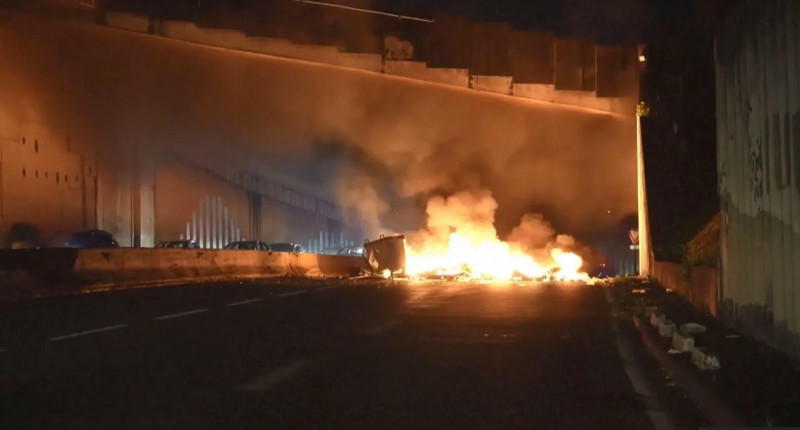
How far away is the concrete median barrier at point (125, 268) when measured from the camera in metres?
20.8

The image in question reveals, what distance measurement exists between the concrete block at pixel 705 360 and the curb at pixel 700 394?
182 mm

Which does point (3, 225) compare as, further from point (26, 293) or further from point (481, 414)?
point (481, 414)

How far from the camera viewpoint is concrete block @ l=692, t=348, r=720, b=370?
424 inches

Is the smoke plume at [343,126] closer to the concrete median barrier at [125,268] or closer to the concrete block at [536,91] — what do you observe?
the concrete block at [536,91]

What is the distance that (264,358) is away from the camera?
11.6 meters

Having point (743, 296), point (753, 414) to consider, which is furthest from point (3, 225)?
point (753, 414)

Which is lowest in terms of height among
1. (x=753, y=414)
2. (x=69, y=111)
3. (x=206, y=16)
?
(x=753, y=414)

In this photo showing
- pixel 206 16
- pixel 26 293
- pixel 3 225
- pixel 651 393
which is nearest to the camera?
pixel 651 393

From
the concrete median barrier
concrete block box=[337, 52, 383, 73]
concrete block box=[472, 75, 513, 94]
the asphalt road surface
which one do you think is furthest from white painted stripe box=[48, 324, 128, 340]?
concrete block box=[472, 75, 513, 94]

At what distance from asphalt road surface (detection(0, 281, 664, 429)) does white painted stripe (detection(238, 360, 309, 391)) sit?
0.06 feet

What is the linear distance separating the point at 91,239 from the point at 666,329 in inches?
992

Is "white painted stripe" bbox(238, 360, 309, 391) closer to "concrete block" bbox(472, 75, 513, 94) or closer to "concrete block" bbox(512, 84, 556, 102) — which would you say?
"concrete block" bbox(472, 75, 513, 94)

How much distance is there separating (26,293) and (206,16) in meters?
15.7

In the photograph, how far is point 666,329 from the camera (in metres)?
14.2
